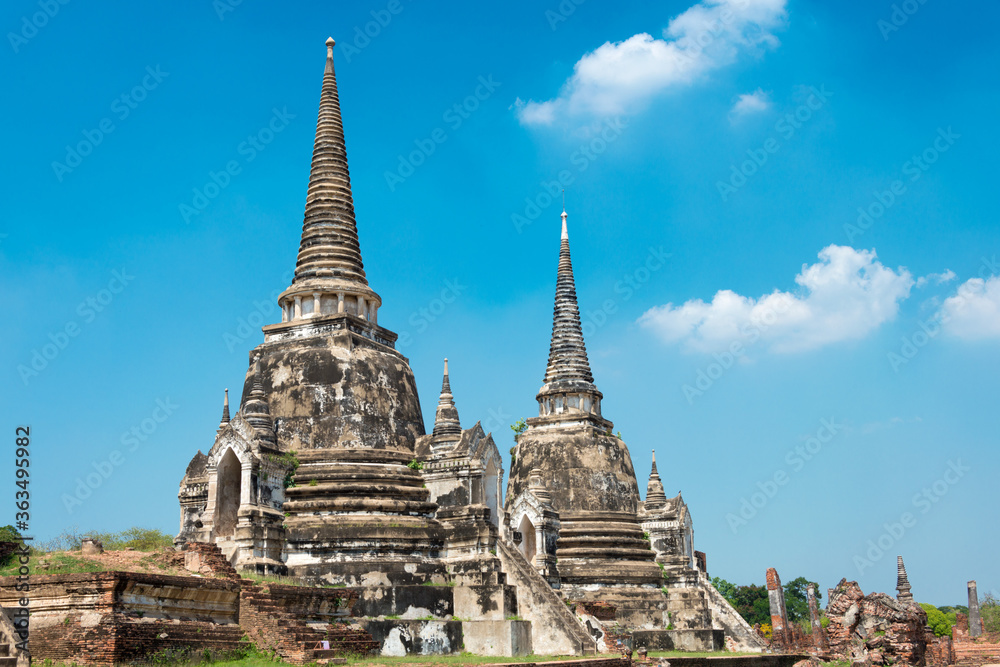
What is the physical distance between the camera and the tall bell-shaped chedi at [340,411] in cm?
2622

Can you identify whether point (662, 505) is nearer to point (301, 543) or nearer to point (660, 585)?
point (660, 585)

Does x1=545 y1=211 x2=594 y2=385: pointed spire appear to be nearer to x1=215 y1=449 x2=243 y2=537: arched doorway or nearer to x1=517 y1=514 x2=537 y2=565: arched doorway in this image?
x1=517 y1=514 x2=537 y2=565: arched doorway

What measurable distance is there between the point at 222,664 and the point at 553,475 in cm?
2035

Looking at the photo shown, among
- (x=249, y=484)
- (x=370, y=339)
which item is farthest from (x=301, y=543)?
(x=370, y=339)

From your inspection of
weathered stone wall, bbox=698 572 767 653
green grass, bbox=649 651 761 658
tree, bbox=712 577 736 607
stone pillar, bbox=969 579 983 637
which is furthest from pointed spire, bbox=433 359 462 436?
tree, bbox=712 577 736 607

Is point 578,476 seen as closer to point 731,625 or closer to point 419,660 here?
point 731,625

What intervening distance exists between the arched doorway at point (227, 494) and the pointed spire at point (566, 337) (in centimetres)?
1624

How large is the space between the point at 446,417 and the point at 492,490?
8.52ft

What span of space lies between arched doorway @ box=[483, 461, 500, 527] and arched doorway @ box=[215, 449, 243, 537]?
6667 mm

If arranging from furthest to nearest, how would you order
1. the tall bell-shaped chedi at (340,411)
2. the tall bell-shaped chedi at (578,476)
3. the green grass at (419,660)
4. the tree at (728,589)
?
1. the tree at (728,589)
2. the tall bell-shaped chedi at (578,476)
3. the tall bell-shaped chedi at (340,411)
4. the green grass at (419,660)

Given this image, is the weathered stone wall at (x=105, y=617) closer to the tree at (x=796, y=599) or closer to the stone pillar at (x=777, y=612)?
the stone pillar at (x=777, y=612)

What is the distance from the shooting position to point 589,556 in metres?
36.4

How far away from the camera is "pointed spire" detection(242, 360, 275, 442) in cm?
2686

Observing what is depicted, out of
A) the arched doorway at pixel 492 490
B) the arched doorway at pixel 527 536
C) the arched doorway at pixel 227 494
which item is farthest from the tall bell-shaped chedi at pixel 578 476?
the arched doorway at pixel 227 494
